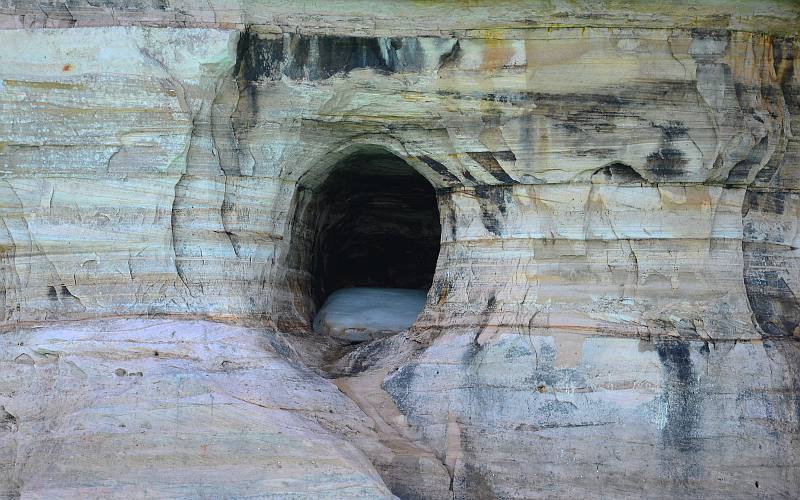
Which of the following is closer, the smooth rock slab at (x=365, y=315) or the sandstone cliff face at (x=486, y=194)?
the sandstone cliff face at (x=486, y=194)

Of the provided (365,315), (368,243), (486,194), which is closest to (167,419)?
(365,315)

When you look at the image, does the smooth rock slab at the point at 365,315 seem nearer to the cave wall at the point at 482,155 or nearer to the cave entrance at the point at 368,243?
the cave entrance at the point at 368,243

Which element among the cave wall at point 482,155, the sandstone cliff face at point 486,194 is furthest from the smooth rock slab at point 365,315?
the cave wall at point 482,155

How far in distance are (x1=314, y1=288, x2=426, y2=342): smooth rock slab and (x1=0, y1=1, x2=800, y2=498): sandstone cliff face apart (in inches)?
29.1

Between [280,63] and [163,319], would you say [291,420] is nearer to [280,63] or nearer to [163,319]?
[163,319]

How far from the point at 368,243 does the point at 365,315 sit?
4.26 ft

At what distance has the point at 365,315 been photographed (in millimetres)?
6500

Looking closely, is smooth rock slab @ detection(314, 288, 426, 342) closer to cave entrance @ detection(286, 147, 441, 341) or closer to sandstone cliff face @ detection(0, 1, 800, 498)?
cave entrance @ detection(286, 147, 441, 341)

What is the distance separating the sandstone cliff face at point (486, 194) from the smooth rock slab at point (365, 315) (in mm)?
739

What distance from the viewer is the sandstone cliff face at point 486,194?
210 inches

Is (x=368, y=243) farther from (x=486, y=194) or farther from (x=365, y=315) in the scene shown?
(x=486, y=194)

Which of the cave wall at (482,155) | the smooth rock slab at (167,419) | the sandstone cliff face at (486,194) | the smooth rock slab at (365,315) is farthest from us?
the smooth rock slab at (365,315)

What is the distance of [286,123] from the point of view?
5613 mm

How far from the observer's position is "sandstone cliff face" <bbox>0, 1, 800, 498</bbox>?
5.34 m
